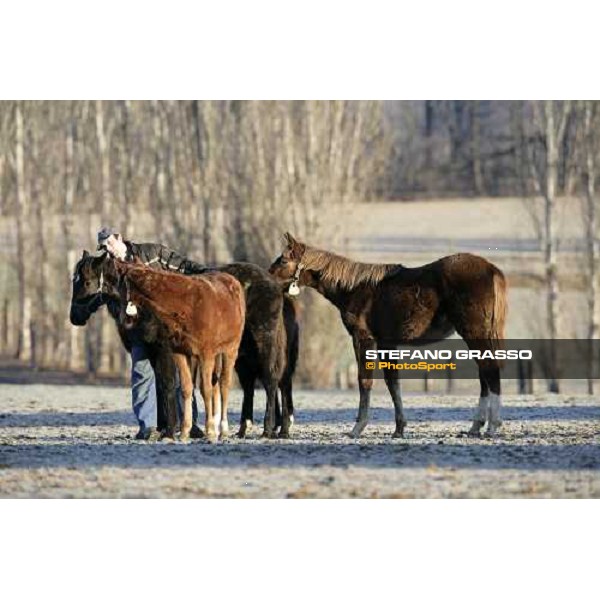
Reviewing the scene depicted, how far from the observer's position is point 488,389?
14.5m

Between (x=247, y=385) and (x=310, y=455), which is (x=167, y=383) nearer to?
(x=247, y=385)

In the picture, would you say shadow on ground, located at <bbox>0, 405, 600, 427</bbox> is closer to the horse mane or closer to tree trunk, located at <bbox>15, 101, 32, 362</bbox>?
the horse mane

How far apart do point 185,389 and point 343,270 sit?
203 centimetres

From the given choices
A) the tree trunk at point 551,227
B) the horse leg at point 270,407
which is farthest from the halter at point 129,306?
the tree trunk at point 551,227

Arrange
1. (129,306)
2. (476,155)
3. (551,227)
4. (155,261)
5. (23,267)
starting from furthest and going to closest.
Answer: (23,267) < (476,155) < (551,227) < (155,261) < (129,306)

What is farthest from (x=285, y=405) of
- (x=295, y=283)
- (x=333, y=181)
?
(x=333, y=181)

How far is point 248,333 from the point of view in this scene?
14.2 metres

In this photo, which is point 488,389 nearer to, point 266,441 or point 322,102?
point 266,441

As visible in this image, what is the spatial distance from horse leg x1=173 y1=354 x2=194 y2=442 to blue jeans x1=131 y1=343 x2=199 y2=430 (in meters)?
0.43

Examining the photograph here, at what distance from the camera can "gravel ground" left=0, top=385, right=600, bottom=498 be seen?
1246 centimetres

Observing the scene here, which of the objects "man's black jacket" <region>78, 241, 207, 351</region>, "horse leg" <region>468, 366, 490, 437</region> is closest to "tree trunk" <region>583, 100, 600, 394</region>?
"horse leg" <region>468, 366, 490, 437</region>
